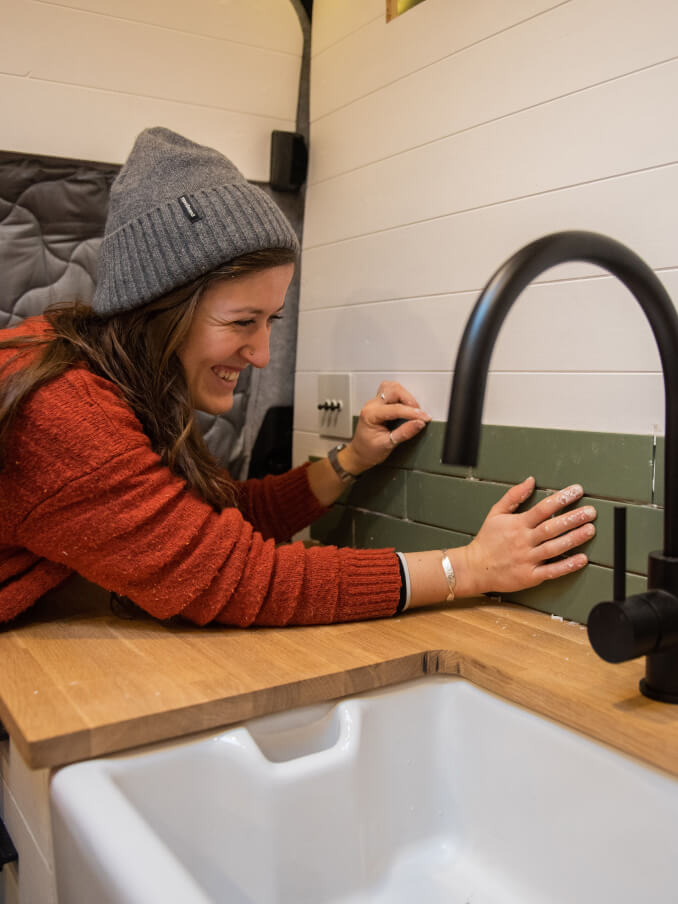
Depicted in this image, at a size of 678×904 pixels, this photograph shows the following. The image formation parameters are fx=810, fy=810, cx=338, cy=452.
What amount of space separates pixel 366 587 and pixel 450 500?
0.23 metres

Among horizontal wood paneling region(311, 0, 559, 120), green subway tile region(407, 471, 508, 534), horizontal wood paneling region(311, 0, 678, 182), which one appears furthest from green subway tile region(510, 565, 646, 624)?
horizontal wood paneling region(311, 0, 559, 120)

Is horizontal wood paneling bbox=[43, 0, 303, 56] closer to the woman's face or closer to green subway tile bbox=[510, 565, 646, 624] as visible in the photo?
the woman's face

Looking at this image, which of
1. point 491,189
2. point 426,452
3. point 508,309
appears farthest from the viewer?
point 426,452

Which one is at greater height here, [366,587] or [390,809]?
[366,587]

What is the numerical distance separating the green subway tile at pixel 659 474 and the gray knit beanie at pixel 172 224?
51 centimetres

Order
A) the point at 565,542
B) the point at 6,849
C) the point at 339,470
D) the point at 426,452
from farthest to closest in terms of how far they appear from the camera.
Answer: the point at 339,470 < the point at 426,452 < the point at 565,542 < the point at 6,849

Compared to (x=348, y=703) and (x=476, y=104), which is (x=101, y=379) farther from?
(x=476, y=104)

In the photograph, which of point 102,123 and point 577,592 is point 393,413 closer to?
point 577,592

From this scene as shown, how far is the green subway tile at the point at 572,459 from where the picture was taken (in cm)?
88

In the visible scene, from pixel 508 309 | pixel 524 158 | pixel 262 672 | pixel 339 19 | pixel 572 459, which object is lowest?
pixel 262 672

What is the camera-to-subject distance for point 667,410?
73 cm

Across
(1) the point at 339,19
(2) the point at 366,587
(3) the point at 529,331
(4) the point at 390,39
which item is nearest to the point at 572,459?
(3) the point at 529,331

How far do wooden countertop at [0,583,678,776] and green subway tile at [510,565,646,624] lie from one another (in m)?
0.02

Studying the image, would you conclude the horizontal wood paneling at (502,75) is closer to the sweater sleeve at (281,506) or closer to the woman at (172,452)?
the woman at (172,452)
